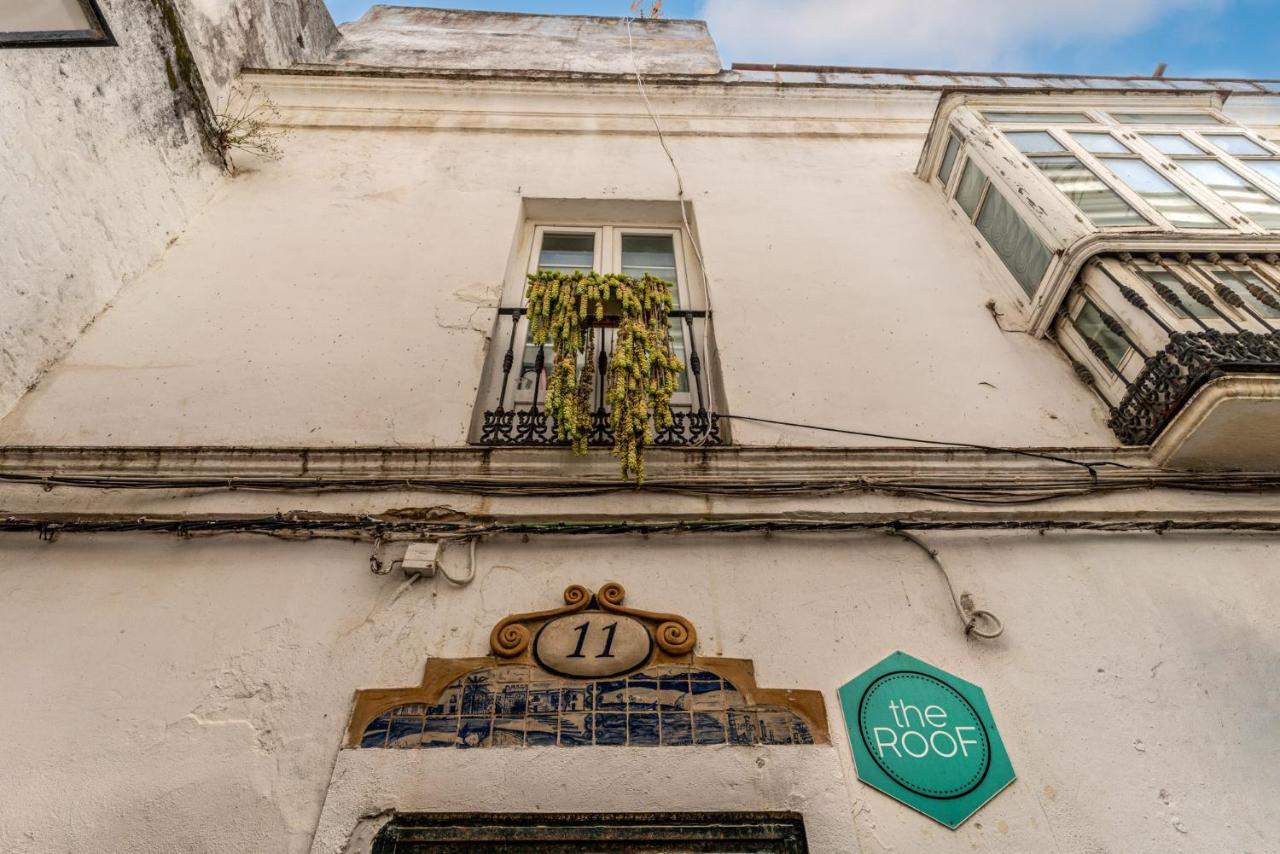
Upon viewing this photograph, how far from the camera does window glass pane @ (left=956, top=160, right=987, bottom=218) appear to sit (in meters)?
5.84

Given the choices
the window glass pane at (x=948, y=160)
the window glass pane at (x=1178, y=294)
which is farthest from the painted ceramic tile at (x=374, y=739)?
the window glass pane at (x=948, y=160)

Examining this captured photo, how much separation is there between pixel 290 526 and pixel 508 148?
4.48 meters

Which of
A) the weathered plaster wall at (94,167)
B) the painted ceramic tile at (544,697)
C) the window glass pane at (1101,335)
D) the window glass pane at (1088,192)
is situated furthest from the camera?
the window glass pane at (1088,192)

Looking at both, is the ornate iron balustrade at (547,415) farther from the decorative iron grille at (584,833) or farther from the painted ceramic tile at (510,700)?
the decorative iron grille at (584,833)

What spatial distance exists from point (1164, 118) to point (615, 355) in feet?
18.4

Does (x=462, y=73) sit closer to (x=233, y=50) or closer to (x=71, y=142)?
(x=233, y=50)

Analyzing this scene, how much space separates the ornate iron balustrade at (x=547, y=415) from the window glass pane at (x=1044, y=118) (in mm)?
3434

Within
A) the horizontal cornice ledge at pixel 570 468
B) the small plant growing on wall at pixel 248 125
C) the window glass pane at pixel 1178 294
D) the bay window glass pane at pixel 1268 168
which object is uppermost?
the small plant growing on wall at pixel 248 125

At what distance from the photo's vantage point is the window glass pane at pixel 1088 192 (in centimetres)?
495

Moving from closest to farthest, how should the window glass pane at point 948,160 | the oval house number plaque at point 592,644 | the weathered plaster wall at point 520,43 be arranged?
the oval house number plaque at point 592,644 < the window glass pane at point 948,160 < the weathered plaster wall at point 520,43

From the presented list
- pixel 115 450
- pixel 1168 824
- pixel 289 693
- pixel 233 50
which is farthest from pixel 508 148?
pixel 1168 824

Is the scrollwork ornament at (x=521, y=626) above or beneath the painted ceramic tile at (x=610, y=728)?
above

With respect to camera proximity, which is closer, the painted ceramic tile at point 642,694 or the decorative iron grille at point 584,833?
the decorative iron grille at point 584,833

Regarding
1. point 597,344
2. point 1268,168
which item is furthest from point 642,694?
point 1268,168
